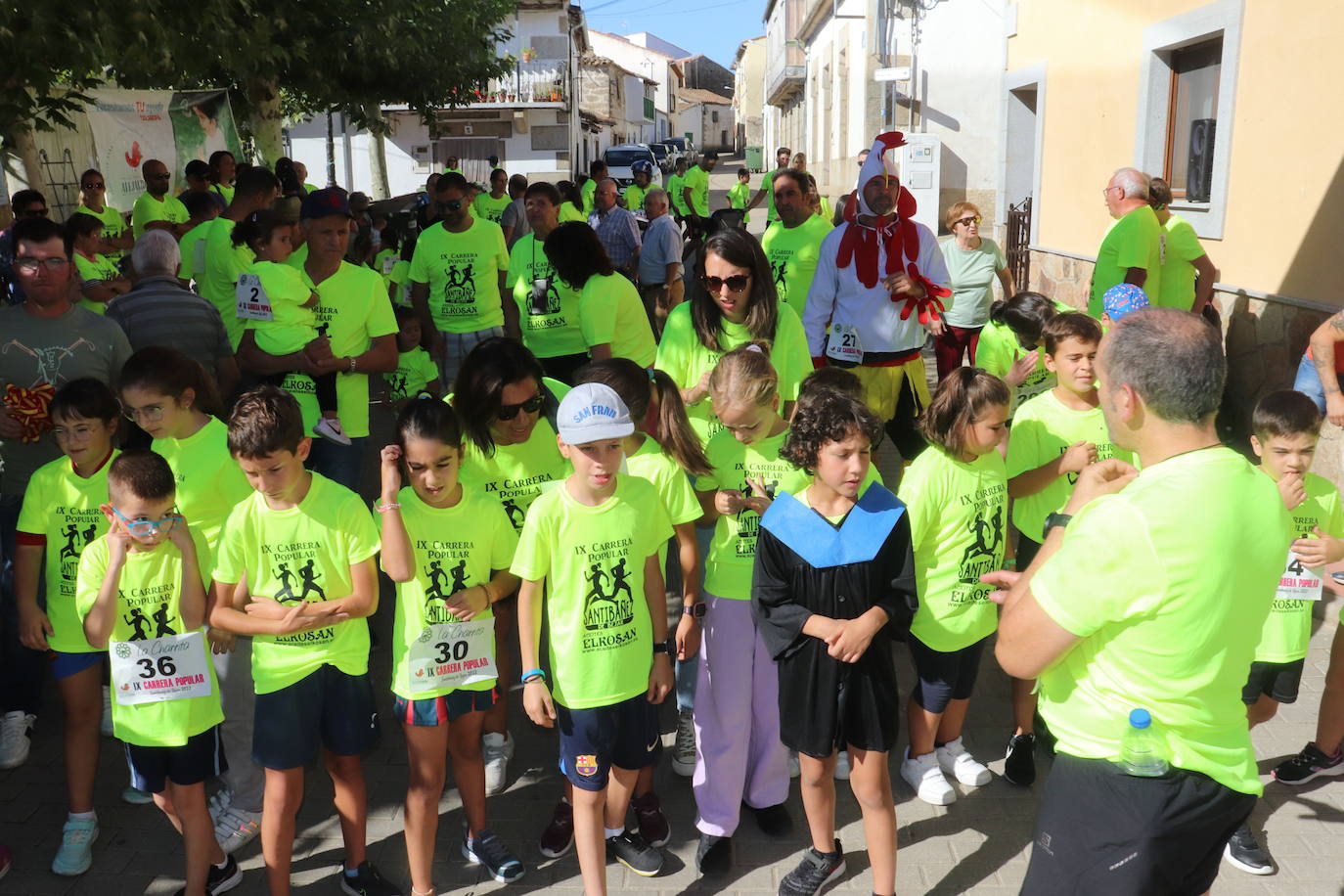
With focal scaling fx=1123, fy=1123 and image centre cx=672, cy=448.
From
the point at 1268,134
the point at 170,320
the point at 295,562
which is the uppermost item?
the point at 1268,134

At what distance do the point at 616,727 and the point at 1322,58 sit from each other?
6.25 meters

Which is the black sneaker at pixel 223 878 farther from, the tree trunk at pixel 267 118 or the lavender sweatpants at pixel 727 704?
the tree trunk at pixel 267 118

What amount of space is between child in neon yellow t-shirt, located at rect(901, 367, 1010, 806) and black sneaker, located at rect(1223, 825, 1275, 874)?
966 mm

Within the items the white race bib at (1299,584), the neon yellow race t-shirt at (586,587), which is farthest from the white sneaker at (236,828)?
the white race bib at (1299,584)

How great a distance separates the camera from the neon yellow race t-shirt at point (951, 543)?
3699mm

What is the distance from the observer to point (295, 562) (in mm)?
3242

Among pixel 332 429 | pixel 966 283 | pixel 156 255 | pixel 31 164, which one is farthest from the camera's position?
pixel 31 164

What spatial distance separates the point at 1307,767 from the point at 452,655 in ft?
10.1

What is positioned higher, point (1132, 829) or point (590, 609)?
point (590, 609)

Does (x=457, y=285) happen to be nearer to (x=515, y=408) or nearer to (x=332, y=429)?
(x=332, y=429)

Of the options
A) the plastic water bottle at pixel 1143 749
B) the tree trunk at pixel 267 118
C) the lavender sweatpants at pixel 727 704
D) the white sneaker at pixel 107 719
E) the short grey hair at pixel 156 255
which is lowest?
the white sneaker at pixel 107 719

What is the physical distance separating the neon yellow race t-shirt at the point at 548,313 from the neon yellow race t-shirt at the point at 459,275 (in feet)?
1.50

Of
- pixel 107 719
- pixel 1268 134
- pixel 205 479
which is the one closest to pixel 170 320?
pixel 205 479

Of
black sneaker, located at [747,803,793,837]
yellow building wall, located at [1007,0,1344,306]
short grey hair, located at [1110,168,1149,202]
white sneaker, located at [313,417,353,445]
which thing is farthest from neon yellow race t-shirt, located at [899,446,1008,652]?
yellow building wall, located at [1007,0,1344,306]
